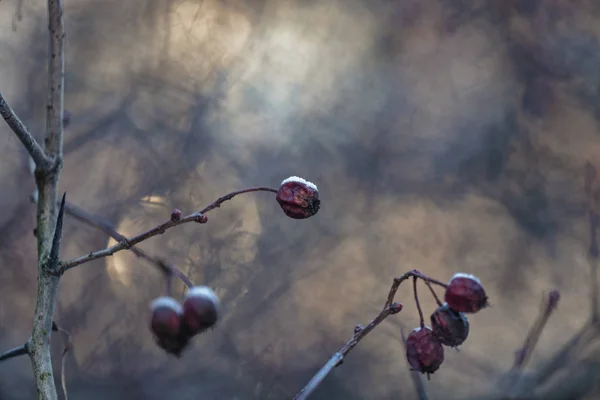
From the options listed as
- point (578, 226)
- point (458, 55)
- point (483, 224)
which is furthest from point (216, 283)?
point (458, 55)

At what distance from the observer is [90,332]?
3.12 metres

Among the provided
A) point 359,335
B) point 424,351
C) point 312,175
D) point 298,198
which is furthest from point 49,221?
point 312,175

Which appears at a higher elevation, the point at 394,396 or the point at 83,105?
the point at 83,105

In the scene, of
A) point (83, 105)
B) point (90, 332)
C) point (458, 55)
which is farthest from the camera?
point (458, 55)

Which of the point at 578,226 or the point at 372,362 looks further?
the point at 578,226

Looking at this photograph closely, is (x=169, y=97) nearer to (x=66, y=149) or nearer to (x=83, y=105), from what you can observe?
(x=83, y=105)

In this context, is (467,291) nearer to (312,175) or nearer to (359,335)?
(359,335)

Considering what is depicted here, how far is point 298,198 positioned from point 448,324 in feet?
1.24

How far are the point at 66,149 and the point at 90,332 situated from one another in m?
0.94

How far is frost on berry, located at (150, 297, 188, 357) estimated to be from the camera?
117 centimetres

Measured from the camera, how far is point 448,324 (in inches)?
47.2

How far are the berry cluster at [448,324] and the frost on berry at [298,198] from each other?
28 centimetres

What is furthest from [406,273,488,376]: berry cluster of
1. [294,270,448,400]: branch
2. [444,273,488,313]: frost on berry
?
[294,270,448,400]: branch

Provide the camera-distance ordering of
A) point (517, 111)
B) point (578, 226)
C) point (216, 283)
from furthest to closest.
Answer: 1. point (517, 111)
2. point (578, 226)
3. point (216, 283)
